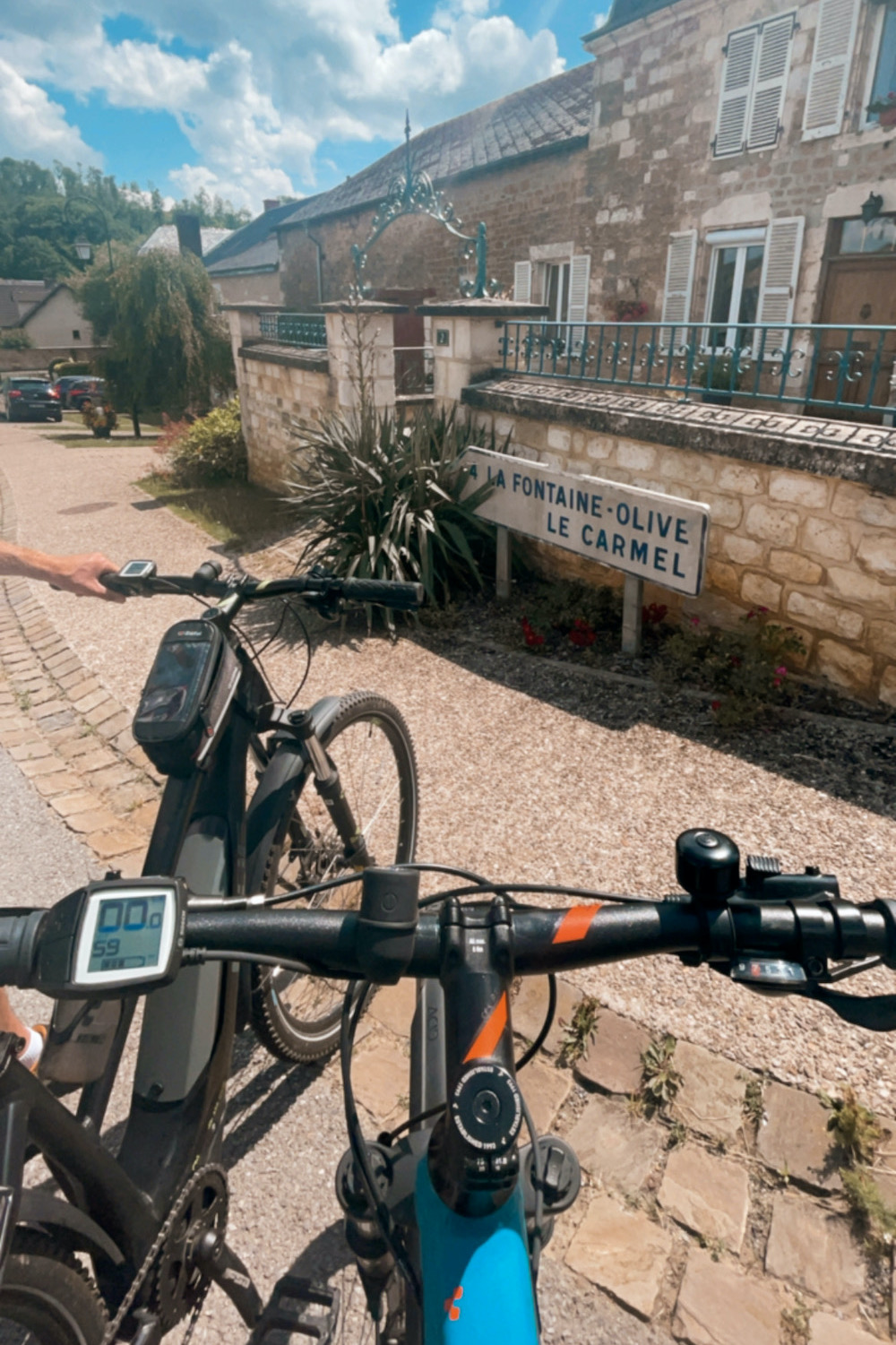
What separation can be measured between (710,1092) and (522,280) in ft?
44.1

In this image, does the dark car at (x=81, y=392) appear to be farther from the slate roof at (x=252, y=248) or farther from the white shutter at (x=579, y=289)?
the white shutter at (x=579, y=289)

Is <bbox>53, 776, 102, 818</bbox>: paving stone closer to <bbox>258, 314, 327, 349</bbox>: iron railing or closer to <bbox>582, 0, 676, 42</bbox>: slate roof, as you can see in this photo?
<bbox>258, 314, 327, 349</bbox>: iron railing

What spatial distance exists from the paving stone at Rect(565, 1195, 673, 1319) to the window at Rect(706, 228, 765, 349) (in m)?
9.98

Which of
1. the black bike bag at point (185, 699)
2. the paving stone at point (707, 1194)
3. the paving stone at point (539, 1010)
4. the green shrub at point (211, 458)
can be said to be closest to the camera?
the black bike bag at point (185, 699)

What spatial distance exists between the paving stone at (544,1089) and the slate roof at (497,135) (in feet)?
41.9

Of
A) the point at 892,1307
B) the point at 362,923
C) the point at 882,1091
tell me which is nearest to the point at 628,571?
the point at 882,1091

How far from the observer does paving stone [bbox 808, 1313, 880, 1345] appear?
1.72 m

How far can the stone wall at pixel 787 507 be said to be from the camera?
13.8ft

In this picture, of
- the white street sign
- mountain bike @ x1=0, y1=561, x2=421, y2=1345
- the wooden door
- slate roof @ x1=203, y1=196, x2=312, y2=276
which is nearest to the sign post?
the white street sign

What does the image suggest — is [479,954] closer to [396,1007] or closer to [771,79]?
[396,1007]

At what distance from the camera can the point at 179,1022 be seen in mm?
1741

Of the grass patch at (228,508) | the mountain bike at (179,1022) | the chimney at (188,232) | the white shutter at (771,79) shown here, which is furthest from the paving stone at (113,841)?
the chimney at (188,232)

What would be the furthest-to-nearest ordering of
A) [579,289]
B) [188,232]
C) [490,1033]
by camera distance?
[188,232]
[579,289]
[490,1033]

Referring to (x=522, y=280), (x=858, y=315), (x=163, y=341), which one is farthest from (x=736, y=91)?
(x=163, y=341)
